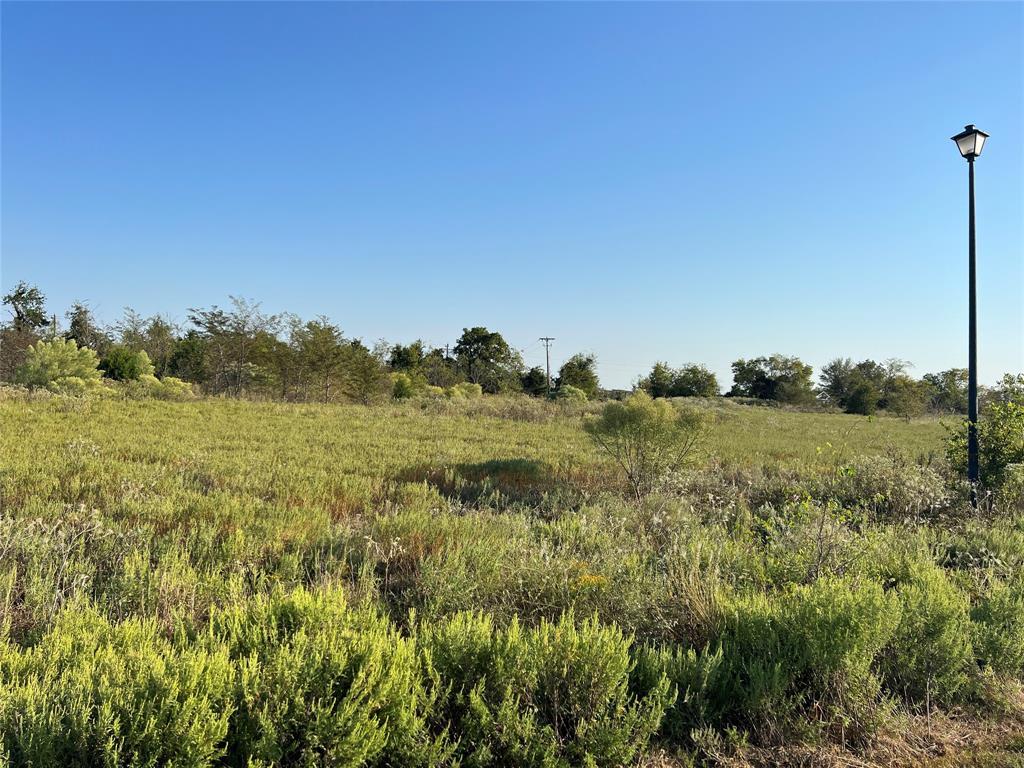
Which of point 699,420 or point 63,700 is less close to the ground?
point 699,420

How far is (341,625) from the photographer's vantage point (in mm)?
2754

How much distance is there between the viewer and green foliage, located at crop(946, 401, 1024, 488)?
7.39 meters

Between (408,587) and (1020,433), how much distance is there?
8.45 metres

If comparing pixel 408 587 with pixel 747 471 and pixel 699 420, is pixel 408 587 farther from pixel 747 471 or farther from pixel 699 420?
pixel 747 471

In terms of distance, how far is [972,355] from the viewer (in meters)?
7.79

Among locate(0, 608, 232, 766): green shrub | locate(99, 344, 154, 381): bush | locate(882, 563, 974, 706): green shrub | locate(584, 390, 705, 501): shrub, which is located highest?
locate(99, 344, 154, 381): bush

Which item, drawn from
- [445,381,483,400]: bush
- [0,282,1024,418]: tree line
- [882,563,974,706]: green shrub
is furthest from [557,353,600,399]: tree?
[882,563,974,706]: green shrub

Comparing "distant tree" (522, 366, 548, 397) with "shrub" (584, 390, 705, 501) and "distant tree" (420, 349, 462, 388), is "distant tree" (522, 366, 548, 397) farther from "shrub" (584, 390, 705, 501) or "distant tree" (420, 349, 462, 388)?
"shrub" (584, 390, 705, 501)

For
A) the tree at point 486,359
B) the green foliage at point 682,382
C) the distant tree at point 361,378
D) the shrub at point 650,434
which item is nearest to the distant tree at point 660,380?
the green foliage at point 682,382

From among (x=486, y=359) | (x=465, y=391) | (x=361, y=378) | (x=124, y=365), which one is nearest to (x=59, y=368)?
(x=124, y=365)

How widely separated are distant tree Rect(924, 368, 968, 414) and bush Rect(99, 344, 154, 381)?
177 feet

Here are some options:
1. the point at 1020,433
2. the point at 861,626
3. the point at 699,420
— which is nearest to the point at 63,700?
the point at 861,626

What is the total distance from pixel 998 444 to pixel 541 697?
833 centimetres

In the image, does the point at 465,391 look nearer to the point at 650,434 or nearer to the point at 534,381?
the point at 534,381
